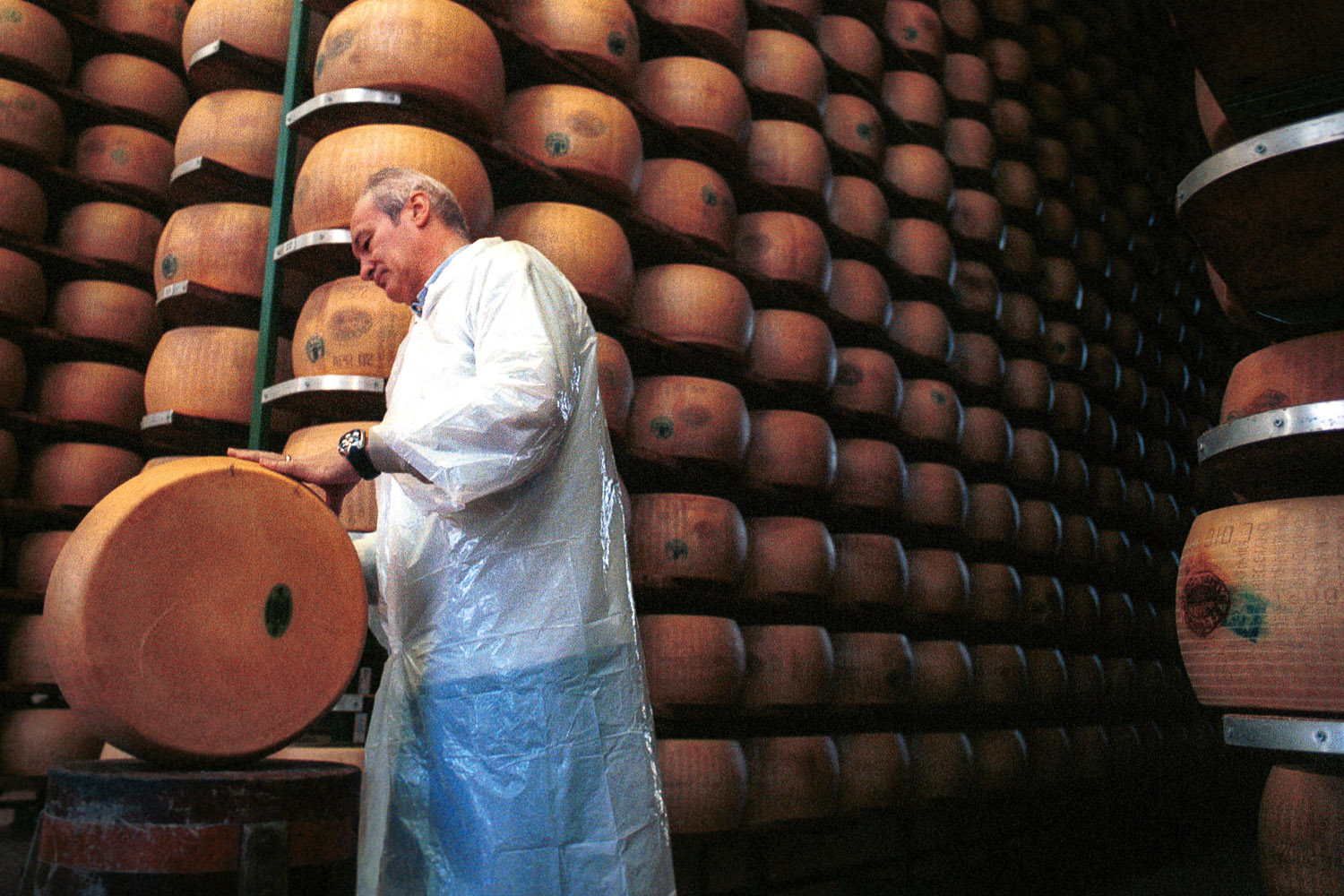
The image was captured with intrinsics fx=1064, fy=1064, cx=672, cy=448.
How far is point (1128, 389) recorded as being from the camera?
5.21 metres

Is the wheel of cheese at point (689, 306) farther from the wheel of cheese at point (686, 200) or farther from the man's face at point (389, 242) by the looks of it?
the man's face at point (389, 242)

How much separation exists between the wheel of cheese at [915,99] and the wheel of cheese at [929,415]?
40.8 inches

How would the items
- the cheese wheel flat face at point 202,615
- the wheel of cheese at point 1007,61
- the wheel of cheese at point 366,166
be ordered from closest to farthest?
1. the cheese wheel flat face at point 202,615
2. the wheel of cheese at point 366,166
3. the wheel of cheese at point 1007,61

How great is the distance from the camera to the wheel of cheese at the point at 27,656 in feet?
9.82

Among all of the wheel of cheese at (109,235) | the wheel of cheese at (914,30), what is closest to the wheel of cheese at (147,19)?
the wheel of cheese at (109,235)

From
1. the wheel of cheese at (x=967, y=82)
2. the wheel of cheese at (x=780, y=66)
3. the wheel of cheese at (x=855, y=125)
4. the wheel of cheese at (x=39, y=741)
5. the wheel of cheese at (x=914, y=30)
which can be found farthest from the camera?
the wheel of cheese at (x=967, y=82)

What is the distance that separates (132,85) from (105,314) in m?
0.75

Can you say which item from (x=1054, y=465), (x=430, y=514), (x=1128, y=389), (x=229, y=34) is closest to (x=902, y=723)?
(x=1054, y=465)

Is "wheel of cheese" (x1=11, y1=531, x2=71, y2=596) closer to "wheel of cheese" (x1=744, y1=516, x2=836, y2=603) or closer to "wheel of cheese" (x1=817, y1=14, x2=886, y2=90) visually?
"wheel of cheese" (x1=744, y1=516, x2=836, y2=603)

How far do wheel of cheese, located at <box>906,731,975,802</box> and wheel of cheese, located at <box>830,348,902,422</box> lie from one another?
3.49 ft

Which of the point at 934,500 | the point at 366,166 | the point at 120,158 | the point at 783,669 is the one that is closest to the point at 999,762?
the point at 934,500

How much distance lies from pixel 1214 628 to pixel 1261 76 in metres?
0.74

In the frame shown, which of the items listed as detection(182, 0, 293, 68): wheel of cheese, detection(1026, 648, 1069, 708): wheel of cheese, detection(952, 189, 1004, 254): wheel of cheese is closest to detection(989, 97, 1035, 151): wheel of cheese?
detection(952, 189, 1004, 254): wheel of cheese

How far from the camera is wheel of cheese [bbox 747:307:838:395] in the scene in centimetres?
313
